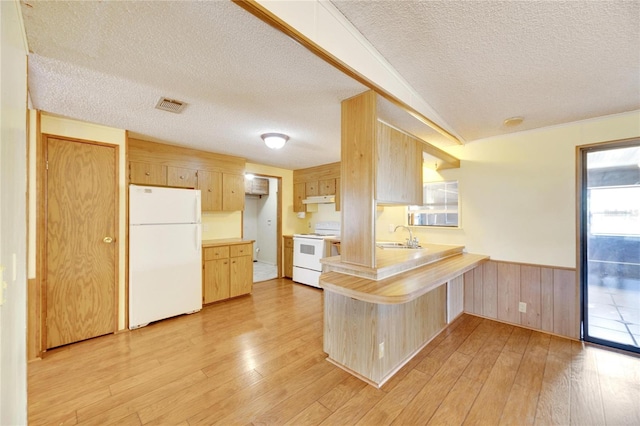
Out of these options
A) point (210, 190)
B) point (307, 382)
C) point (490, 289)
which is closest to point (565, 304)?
point (490, 289)

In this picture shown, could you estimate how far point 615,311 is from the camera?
2.61m

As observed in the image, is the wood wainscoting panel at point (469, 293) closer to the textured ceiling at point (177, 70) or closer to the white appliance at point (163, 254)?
the textured ceiling at point (177, 70)

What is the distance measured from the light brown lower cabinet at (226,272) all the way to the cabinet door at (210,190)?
71 cm

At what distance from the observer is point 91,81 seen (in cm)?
186

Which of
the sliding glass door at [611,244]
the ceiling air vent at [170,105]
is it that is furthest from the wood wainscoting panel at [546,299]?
the ceiling air vent at [170,105]

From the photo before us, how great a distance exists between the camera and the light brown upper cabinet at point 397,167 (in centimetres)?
219

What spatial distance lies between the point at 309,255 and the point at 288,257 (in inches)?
30.2

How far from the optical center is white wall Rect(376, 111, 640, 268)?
2.71 meters

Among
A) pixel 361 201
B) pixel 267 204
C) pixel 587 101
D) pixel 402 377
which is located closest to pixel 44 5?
pixel 361 201

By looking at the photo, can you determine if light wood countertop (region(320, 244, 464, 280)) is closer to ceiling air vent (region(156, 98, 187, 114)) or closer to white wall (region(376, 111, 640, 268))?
white wall (region(376, 111, 640, 268))

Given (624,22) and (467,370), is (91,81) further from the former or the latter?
(467,370)

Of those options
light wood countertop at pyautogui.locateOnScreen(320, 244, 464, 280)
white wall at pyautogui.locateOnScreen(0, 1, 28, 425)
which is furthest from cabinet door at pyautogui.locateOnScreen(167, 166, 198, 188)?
light wood countertop at pyautogui.locateOnScreen(320, 244, 464, 280)

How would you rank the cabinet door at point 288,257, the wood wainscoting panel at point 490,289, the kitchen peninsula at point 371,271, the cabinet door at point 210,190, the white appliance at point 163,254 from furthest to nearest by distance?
1. the cabinet door at point 288,257
2. the cabinet door at point 210,190
3. the wood wainscoting panel at point 490,289
4. the white appliance at point 163,254
5. the kitchen peninsula at point 371,271

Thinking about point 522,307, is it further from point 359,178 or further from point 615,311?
point 359,178
